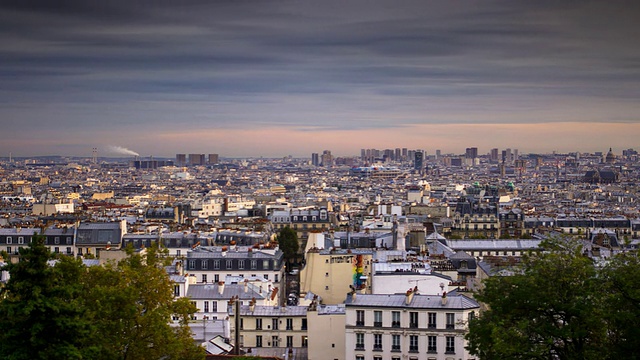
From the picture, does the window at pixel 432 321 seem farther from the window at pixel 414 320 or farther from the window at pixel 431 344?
the window at pixel 414 320

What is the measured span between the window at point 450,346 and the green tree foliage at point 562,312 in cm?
783

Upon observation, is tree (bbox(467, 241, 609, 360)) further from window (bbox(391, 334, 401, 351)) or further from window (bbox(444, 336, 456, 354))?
window (bbox(391, 334, 401, 351))

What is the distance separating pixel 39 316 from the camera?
20.9 metres

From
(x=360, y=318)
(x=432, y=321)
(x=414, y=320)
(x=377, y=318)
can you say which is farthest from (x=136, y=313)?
(x=432, y=321)

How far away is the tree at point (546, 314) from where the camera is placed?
21.4 metres

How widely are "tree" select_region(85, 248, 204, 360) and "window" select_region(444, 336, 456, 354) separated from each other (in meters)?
9.51

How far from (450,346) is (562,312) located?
910cm

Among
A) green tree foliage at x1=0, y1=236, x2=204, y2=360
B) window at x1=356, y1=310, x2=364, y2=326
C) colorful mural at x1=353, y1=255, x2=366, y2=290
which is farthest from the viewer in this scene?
colorful mural at x1=353, y1=255, x2=366, y2=290

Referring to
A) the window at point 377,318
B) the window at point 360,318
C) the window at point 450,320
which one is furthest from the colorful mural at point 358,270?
the window at point 450,320

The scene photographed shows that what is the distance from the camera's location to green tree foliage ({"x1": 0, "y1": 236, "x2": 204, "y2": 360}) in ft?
68.2

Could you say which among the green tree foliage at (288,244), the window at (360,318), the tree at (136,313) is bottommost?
the green tree foliage at (288,244)

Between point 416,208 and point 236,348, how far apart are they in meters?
67.1

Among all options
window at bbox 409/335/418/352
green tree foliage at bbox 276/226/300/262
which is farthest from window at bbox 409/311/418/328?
green tree foliage at bbox 276/226/300/262

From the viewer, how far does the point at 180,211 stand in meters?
97.1
